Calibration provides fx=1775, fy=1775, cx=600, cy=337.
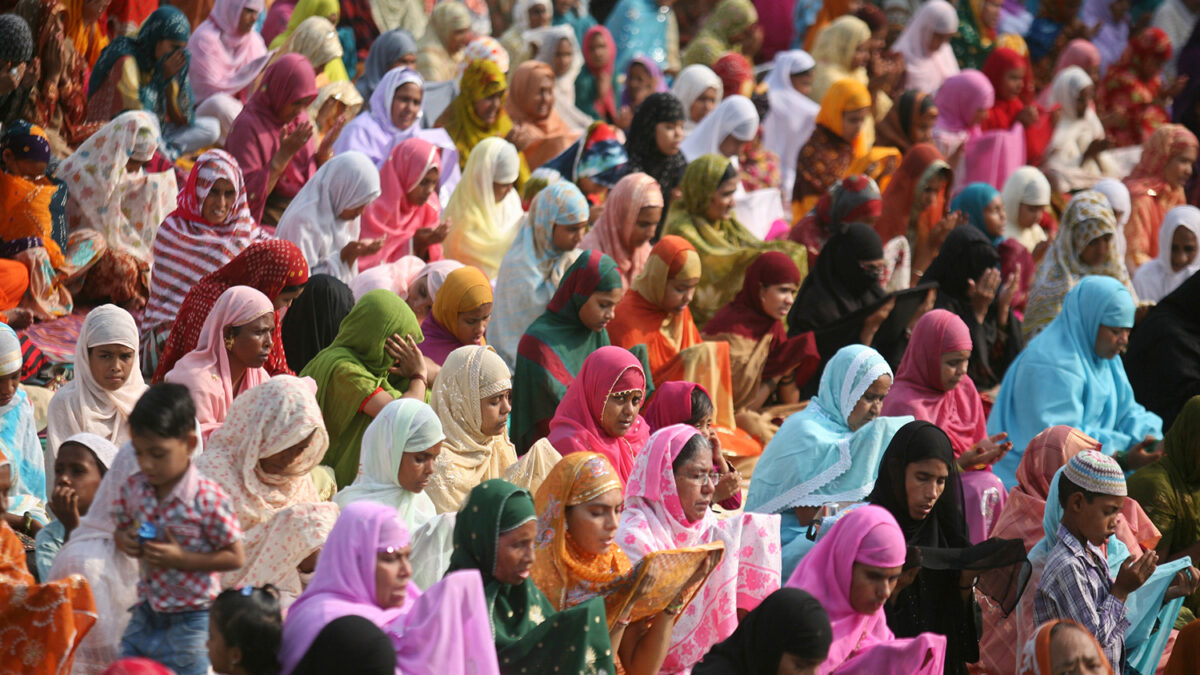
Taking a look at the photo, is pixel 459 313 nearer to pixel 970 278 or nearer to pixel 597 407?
pixel 597 407

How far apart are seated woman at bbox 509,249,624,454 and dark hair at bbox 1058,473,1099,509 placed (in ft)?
7.01

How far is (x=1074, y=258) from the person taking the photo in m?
9.63

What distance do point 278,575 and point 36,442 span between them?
149cm

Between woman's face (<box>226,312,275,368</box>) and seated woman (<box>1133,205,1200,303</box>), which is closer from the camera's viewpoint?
woman's face (<box>226,312,275,368</box>)

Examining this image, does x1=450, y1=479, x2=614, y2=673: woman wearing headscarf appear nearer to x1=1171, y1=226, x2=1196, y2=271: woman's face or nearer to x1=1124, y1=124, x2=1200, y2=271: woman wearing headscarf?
x1=1171, y1=226, x2=1196, y2=271: woman's face

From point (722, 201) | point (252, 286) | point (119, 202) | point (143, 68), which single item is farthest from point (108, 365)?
point (722, 201)

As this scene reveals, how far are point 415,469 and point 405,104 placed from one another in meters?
4.79

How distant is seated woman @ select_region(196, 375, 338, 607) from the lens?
17.5 ft

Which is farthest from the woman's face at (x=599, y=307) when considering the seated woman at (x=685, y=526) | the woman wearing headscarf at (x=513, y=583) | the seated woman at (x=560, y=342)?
the woman wearing headscarf at (x=513, y=583)

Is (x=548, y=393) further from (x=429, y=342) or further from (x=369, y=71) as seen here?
(x=369, y=71)

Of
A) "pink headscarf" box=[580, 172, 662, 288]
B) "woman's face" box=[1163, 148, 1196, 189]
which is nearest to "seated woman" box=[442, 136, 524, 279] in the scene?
"pink headscarf" box=[580, 172, 662, 288]

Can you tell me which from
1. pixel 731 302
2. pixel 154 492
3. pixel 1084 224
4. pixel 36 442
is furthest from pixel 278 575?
pixel 1084 224

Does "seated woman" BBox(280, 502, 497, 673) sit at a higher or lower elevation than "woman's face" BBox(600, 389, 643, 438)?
higher

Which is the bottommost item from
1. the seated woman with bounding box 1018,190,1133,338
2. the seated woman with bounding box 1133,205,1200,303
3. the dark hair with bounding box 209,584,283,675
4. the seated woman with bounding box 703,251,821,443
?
the seated woman with bounding box 1133,205,1200,303
